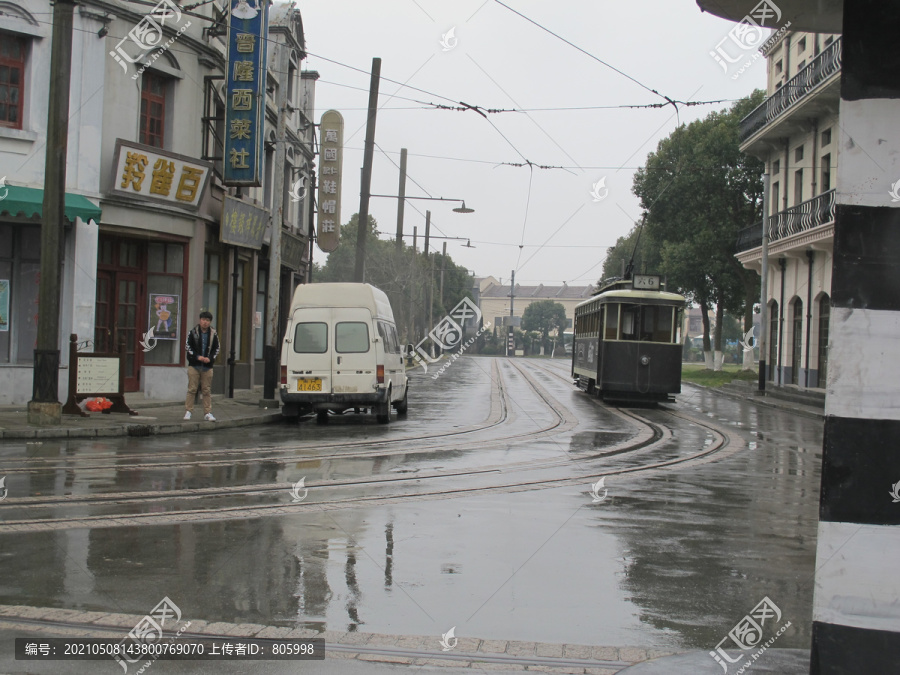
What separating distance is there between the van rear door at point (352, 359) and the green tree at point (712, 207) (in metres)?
31.2

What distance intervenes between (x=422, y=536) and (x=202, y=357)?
998 cm

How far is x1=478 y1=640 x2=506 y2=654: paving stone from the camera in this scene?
14.9 feet

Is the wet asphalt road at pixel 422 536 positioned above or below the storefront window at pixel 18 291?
below

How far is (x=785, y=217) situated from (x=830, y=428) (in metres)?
34.9

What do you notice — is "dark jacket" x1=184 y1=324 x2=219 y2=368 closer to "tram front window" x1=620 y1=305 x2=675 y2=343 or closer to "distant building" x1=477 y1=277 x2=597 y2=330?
"tram front window" x1=620 y1=305 x2=675 y2=343

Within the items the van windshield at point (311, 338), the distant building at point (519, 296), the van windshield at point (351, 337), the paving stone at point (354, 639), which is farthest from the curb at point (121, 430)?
the distant building at point (519, 296)

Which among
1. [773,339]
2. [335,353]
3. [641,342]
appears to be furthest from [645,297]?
[773,339]

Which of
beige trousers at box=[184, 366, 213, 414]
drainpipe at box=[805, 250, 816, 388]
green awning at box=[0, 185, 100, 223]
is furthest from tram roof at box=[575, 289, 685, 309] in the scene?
green awning at box=[0, 185, 100, 223]

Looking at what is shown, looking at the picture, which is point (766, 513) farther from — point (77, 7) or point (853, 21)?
point (77, 7)

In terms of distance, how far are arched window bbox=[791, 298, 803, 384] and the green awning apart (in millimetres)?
27764

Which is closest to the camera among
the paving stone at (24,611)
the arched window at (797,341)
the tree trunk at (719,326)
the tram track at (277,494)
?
the paving stone at (24,611)

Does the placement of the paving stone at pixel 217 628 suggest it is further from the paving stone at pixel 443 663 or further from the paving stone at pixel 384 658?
the paving stone at pixel 443 663

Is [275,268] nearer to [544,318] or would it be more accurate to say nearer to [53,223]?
[53,223]

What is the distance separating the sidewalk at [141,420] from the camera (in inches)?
542
